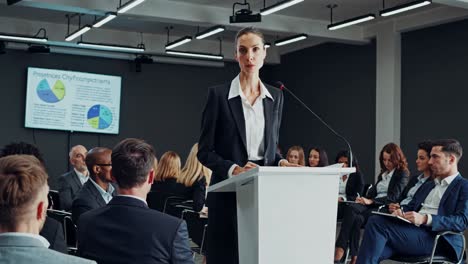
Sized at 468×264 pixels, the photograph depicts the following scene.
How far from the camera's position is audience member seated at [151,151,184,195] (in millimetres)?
→ 7641

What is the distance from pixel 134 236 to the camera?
85.6 inches

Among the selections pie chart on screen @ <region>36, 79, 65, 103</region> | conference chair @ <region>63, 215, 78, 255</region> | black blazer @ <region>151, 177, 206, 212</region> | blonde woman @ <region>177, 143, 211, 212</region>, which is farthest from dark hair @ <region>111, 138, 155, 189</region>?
pie chart on screen @ <region>36, 79, 65, 103</region>

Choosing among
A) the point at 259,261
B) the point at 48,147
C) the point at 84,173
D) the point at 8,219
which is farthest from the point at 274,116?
the point at 48,147

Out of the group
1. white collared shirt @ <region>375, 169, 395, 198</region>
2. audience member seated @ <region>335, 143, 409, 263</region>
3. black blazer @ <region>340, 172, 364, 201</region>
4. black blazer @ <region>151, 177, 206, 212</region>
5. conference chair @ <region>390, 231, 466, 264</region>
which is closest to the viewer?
conference chair @ <region>390, 231, 466, 264</region>

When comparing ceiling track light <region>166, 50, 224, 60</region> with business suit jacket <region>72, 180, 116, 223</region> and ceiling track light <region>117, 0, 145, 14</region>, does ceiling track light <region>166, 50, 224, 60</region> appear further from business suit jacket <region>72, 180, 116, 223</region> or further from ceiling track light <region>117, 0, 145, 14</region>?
business suit jacket <region>72, 180, 116, 223</region>

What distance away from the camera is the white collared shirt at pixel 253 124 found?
2688mm

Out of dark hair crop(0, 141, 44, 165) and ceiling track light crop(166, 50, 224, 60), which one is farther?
ceiling track light crop(166, 50, 224, 60)

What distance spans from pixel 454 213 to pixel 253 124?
266 centimetres

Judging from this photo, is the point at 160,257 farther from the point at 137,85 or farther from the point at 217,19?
the point at 137,85

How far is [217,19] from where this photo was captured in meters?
12.2

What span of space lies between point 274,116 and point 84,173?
457cm

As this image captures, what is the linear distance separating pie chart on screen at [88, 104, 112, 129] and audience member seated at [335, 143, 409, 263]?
7918 millimetres

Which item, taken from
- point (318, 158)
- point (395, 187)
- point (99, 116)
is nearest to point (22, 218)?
point (395, 187)

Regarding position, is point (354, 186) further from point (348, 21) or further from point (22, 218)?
point (22, 218)
